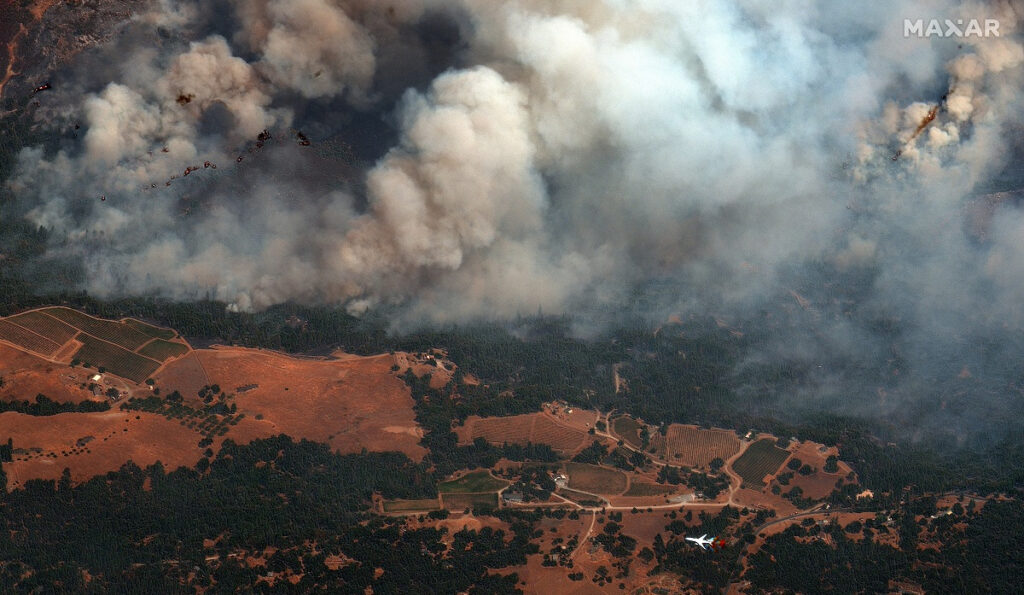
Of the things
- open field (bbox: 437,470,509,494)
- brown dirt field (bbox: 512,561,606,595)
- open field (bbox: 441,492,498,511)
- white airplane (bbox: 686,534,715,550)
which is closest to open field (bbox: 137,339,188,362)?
open field (bbox: 437,470,509,494)

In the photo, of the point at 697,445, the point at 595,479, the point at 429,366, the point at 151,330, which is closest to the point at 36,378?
the point at 151,330

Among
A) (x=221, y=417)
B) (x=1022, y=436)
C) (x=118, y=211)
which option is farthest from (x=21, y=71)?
(x=1022, y=436)

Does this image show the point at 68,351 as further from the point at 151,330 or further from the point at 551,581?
the point at 551,581

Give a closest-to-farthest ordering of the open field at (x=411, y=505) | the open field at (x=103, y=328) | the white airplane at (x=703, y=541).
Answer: the white airplane at (x=703, y=541) → the open field at (x=411, y=505) → the open field at (x=103, y=328)

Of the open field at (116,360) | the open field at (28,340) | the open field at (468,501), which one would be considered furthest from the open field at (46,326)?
the open field at (468,501)

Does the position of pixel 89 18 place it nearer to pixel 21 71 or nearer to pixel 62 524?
pixel 21 71

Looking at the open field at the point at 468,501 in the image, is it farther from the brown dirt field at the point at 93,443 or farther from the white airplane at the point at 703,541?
the brown dirt field at the point at 93,443

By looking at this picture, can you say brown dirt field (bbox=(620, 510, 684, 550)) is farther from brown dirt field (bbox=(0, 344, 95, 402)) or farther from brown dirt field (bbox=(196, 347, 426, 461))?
brown dirt field (bbox=(0, 344, 95, 402))
